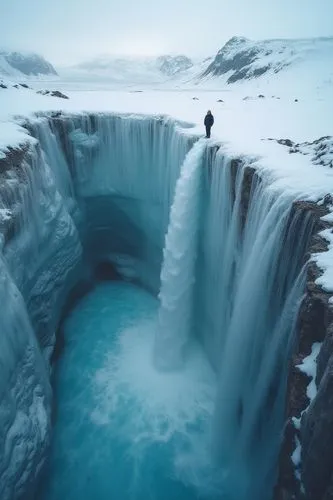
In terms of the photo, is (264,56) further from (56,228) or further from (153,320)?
(56,228)

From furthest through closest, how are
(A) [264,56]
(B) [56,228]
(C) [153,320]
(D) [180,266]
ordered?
(A) [264,56] → (C) [153,320] → (B) [56,228] → (D) [180,266]

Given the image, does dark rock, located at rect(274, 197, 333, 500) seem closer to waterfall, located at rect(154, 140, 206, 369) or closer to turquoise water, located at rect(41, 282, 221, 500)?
turquoise water, located at rect(41, 282, 221, 500)

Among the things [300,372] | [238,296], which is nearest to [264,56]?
[238,296]

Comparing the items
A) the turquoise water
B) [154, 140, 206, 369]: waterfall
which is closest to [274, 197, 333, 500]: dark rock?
the turquoise water

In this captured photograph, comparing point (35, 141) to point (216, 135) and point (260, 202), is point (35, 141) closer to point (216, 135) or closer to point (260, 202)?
point (216, 135)

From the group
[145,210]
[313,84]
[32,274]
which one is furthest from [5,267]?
[313,84]

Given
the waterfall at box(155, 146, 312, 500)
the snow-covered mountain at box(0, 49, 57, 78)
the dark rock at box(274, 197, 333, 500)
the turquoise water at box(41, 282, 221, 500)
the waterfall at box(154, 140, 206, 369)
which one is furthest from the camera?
the snow-covered mountain at box(0, 49, 57, 78)
